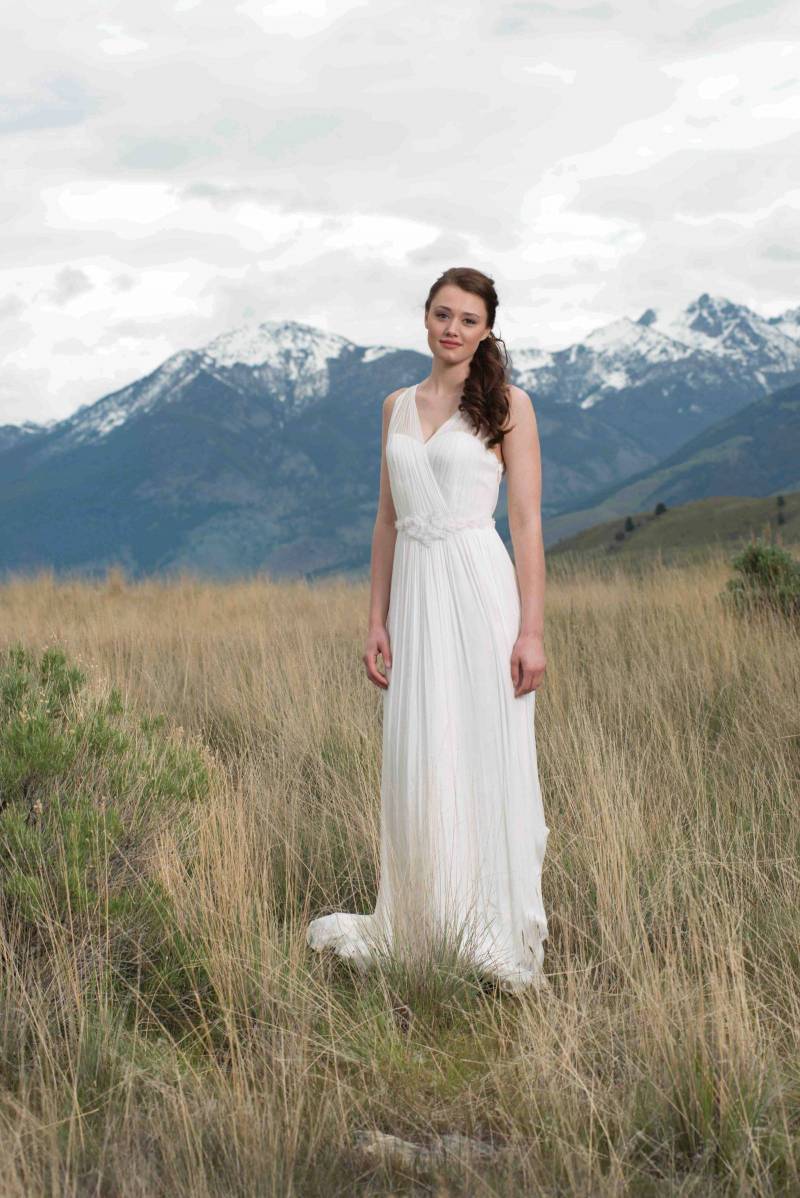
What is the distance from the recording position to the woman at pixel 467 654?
379cm

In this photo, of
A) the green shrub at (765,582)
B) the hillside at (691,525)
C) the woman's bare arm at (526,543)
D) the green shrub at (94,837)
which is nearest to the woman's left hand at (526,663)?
the woman's bare arm at (526,543)

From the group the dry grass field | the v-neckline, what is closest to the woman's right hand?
the v-neckline

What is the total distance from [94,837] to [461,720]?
123cm

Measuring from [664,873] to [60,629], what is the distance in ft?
23.8

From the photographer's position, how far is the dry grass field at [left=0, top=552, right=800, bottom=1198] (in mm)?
2602

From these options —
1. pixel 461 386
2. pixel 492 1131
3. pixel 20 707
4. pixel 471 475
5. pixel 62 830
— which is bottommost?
pixel 492 1131

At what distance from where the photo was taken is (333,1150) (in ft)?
8.69

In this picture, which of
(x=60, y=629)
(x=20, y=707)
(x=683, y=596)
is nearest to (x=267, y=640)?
(x=60, y=629)

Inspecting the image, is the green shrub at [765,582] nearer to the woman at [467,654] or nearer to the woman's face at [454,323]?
the woman at [467,654]

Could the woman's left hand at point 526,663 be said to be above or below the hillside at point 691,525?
above

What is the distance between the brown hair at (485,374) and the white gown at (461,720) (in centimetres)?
6

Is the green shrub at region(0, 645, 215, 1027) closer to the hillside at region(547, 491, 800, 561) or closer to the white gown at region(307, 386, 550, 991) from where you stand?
the white gown at region(307, 386, 550, 991)

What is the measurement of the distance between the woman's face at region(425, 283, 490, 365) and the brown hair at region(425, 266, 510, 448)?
3 cm

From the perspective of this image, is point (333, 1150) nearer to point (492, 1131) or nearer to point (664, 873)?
point (492, 1131)
